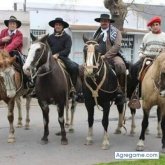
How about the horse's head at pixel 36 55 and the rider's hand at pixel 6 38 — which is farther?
the rider's hand at pixel 6 38

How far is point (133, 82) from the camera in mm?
10914

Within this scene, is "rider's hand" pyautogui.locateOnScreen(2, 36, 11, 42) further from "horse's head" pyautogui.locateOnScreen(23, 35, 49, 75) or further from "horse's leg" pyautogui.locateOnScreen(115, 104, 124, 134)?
"horse's leg" pyautogui.locateOnScreen(115, 104, 124, 134)

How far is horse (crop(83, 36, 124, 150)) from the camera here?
29.5 feet

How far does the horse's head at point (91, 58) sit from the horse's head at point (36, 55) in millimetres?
943

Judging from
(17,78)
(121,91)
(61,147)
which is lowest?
(61,147)

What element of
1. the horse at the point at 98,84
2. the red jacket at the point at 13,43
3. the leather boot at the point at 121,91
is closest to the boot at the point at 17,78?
the red jacket at the point at 13,43

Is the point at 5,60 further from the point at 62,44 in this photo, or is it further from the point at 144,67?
the point at 144,67

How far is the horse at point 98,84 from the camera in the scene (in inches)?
354

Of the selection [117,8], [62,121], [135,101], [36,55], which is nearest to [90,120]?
[62,121]

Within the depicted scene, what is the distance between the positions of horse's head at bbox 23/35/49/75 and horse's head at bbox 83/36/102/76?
94 centimetres

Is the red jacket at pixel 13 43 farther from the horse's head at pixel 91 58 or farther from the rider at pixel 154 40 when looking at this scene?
the rider at pixel 154 40

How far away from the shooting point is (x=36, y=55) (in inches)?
363

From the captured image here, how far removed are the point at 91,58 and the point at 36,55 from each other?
4.00 ft

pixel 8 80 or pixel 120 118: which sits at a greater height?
pixel 8 80
